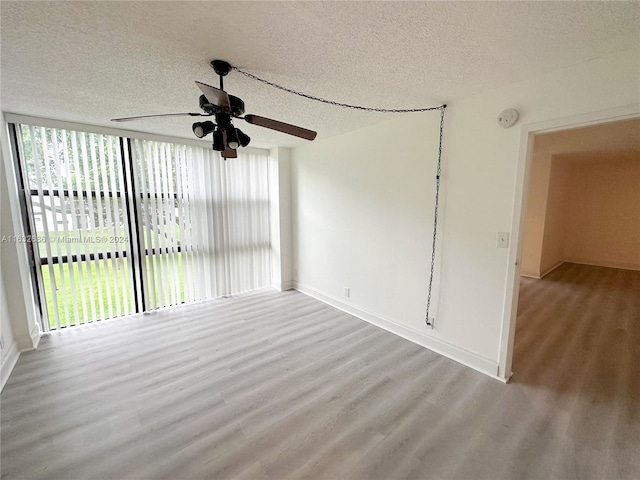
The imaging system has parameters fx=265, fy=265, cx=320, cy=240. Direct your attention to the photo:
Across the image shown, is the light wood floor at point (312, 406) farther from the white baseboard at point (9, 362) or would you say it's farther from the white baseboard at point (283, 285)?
the white baseboard at point (283, 285)

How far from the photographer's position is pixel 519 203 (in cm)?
218

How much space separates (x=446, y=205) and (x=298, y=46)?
75.8 inches

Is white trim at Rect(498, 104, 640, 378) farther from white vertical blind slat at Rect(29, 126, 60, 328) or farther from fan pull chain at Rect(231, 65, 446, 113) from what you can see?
white vertical blind slat at Rect(29, 126, 60, 328)

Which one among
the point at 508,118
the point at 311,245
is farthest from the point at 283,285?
the point at 508,118

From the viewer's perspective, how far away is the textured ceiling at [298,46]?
134cm

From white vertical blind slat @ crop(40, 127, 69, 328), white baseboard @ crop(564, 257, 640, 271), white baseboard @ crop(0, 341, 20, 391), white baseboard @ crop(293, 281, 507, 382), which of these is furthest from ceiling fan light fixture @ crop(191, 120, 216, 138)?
white baseboard @ crop(564, 257, 640, 271)

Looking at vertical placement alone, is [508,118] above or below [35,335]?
above

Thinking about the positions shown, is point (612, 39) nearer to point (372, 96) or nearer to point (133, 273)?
point (372, 96)

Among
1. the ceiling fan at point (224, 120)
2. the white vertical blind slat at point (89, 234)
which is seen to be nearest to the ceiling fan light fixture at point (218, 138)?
the ceiling fan at point (224, 120)

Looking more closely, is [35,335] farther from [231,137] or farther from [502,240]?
[502,240]

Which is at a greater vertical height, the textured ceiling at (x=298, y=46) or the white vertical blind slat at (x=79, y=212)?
the textured ceiling at (x=298, y=46)

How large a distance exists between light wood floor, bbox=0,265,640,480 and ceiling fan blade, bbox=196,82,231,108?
2.18 m

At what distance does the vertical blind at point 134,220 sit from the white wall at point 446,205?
1.50 meters

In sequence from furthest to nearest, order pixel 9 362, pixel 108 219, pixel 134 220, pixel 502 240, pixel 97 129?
pixel 134 220
pixel 108 219
pixel 97 129
pixel 9 362
pixel 502 240
